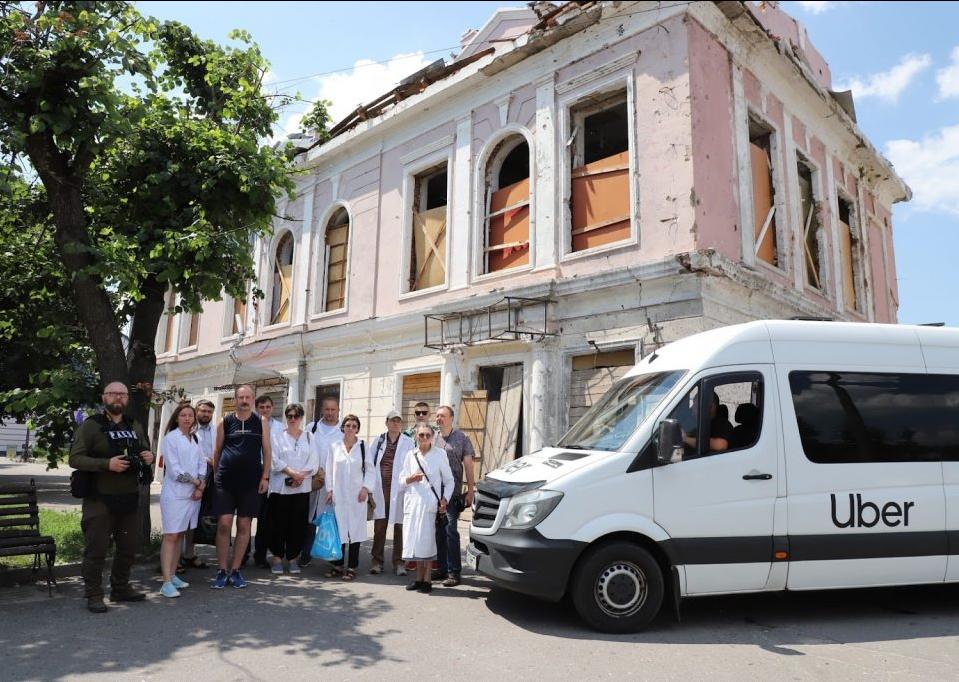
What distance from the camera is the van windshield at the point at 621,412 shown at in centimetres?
543

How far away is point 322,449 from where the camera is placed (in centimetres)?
751

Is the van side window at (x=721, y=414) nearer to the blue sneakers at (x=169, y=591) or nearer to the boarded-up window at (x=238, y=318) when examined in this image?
the blue sneakers at (x=169, y=591)

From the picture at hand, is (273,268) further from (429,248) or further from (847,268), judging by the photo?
(847,268)

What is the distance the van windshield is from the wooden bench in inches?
187

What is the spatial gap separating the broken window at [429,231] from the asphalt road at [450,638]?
26.0ft

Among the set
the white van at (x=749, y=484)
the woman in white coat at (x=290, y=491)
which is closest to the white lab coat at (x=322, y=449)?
the woman in white coat at (x=290, y=491)

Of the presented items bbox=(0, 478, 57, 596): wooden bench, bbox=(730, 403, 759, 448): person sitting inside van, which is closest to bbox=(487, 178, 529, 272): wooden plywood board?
bbox=(730, 403, 759, 448): person sitting inside van

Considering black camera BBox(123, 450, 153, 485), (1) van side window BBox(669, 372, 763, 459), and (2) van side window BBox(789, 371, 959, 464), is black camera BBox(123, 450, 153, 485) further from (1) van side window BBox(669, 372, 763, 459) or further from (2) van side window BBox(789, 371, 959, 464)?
(2) van side window BBox(789, 371, 959, 464)

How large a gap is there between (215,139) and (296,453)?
3786 mm

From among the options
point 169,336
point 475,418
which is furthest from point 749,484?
point 169,336

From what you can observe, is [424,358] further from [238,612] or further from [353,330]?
[238,612]

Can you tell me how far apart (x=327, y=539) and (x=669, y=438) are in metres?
3.85

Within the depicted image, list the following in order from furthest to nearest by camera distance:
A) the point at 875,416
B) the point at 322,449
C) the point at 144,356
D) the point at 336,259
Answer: the point at 336,259 < the point at 144,356 < the point at 322,449 < the point at 875,416

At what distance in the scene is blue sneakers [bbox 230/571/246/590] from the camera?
6310 mm
